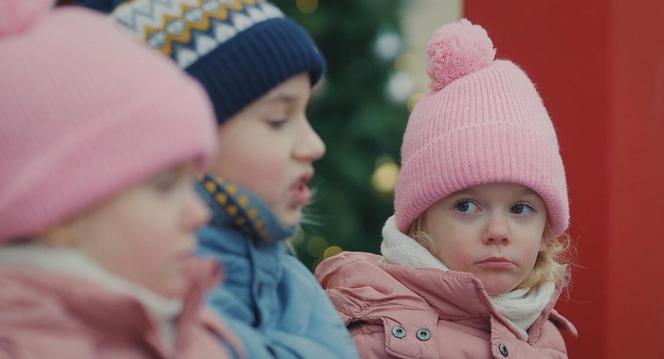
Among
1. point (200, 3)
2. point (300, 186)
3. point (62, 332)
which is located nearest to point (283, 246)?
point (300, 186)

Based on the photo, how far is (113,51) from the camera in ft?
4.82

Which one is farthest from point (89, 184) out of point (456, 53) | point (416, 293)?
point (456, 53)

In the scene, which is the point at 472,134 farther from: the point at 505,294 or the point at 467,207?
the point at 505,294

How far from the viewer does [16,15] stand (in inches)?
58.1

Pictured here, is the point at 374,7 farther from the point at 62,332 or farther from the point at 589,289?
the point at 62,332

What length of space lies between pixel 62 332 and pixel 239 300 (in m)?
0.52

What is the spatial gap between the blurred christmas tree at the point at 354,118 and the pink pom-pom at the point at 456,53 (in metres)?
1.51

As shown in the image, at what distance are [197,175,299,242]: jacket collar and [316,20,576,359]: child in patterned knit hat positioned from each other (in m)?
0.67

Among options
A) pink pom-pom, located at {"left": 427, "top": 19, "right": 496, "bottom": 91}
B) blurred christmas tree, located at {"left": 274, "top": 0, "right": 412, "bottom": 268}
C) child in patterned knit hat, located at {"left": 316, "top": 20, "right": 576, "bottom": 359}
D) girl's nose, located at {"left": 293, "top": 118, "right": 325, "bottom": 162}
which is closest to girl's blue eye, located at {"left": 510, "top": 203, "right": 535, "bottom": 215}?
child in patterned knit hat, located at {"left": 316, "top": 20, "right": 576, "bottom": 359}

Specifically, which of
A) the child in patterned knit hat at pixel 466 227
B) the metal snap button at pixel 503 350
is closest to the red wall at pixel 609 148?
the child in patterned knit hat at pixel 466 227

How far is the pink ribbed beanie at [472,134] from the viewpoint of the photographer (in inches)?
102

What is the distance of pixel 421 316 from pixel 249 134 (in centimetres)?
83

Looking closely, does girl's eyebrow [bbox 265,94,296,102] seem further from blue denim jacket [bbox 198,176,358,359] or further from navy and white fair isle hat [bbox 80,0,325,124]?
blue denim jacket [bbox 198,176,358,359]

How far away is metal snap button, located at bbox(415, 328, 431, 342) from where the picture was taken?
8.21 ft
